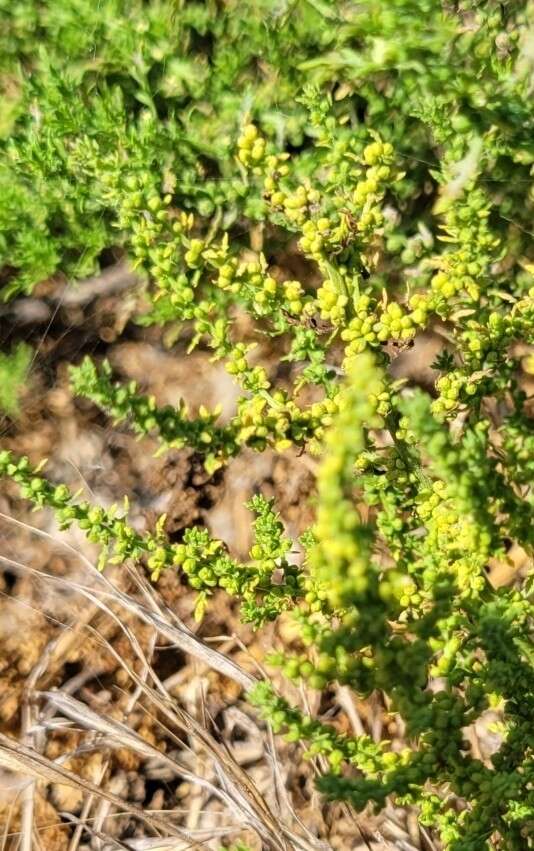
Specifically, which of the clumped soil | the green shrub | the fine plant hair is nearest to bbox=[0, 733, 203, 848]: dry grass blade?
the clumped soil

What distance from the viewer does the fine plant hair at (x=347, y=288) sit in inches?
54.5

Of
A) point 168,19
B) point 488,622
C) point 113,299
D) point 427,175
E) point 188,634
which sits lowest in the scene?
point 188,634

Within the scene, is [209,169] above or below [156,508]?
above

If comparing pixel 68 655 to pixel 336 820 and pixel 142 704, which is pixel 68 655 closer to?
pixel 142 704

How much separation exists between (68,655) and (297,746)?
0.70 metres

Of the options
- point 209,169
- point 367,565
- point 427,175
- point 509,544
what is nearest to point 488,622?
point 367,565

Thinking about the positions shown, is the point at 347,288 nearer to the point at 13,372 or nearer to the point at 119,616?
the point at 13,372

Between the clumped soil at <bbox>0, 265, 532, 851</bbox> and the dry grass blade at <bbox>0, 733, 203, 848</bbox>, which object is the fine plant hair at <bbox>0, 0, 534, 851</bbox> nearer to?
the clumped soil at <bbox>0, 265, 532, 851</bbox>

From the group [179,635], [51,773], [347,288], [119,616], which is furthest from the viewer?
[119,616]

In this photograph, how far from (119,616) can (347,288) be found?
139 cm

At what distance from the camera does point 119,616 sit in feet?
8.77

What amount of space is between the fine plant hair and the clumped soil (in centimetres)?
21

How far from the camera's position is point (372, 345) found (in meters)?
1.63

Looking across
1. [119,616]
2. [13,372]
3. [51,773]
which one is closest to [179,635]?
[119,616]
